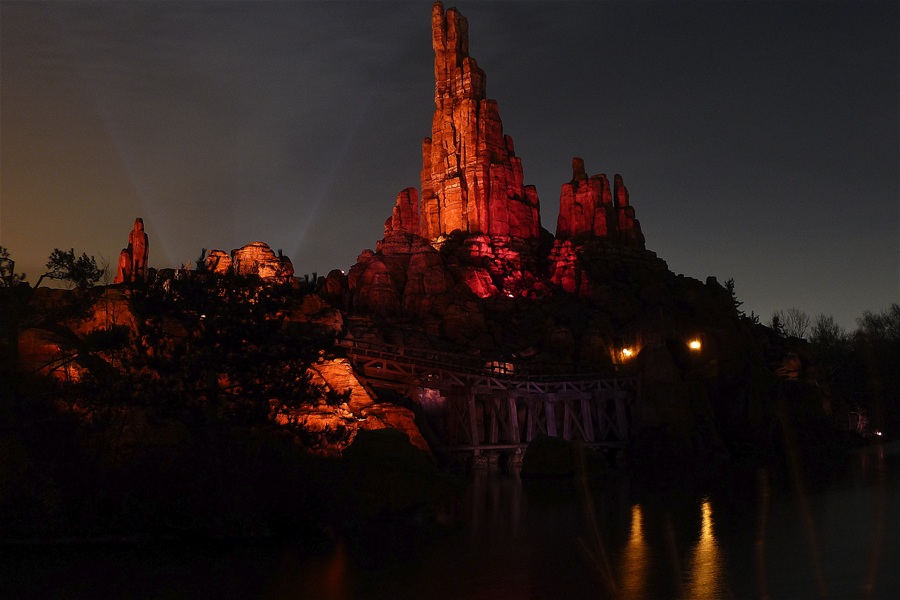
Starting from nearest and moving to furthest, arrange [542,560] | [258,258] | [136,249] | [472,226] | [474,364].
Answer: [542,560], [474,364], [258,258], [136,249], [472,226]

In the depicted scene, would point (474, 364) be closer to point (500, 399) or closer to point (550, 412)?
point (500, 399)

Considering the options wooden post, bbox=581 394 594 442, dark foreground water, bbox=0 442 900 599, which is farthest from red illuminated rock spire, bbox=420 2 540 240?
dark foreground water, bbox=0 442 900 599

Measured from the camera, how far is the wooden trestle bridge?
46.2m

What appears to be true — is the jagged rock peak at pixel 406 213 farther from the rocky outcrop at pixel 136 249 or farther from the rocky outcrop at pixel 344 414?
the rocky outcrop at pixel 344 414

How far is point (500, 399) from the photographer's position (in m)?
52.3

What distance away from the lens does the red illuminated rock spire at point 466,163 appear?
96812mm

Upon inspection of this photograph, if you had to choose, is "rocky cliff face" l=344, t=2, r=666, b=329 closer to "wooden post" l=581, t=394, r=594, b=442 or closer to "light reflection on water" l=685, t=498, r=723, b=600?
"wooden post" l=581, t=394, r=594, b=442

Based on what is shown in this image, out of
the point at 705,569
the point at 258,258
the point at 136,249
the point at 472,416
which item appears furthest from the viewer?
the point at 136,249

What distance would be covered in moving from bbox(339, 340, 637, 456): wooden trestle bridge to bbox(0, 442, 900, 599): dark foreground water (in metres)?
16.5

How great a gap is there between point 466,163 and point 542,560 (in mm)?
82535

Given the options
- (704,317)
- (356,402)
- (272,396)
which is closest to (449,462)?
(356,402)

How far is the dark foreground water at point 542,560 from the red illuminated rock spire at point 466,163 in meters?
68.8

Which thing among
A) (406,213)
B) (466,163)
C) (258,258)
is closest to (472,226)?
(466,163)

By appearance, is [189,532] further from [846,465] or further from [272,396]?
[846,465]
